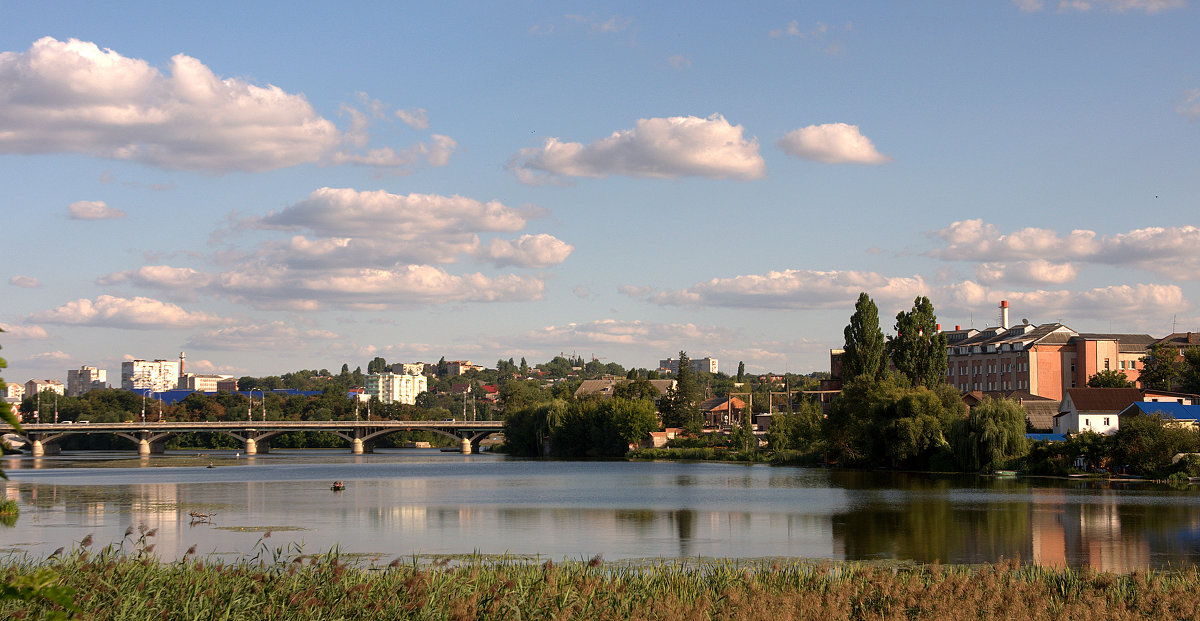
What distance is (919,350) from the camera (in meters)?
96.1

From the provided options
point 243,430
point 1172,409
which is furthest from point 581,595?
point 243,430

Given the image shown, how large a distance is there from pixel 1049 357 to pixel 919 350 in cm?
4499

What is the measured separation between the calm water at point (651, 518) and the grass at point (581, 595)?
365 cm

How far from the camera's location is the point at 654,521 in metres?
43.0

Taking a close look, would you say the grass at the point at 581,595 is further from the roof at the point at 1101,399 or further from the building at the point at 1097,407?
the roof at the point at 1101,399

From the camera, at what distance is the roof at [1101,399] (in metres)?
83.4

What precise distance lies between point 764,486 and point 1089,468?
21027mm

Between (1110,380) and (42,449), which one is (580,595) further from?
(42,449)

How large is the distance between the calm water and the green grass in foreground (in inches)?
142

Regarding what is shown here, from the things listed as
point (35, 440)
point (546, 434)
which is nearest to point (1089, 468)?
point (546, 434)

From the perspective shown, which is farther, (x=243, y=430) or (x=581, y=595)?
(x=243, y=430)

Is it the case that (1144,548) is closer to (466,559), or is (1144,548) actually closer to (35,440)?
(466,559)

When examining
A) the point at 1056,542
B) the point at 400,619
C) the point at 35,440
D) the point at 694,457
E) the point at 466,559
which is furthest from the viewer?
the point at 35,440

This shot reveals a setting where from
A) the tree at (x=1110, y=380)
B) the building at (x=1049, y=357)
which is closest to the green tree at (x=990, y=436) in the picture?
the tree at (x=1110, y=380)
